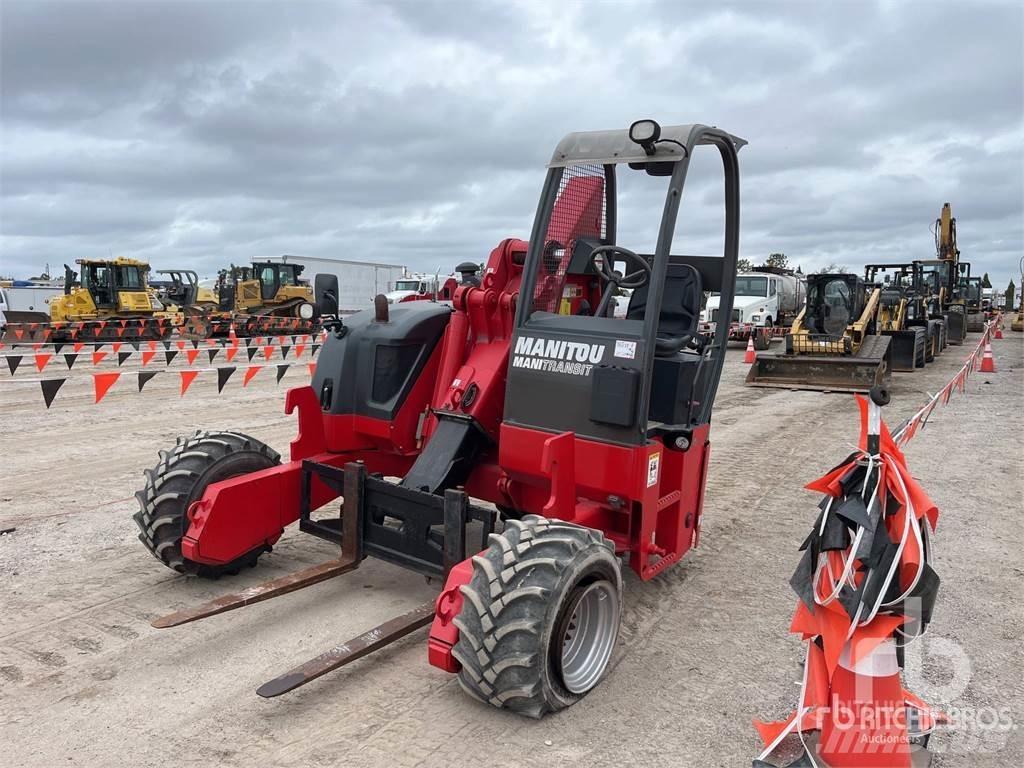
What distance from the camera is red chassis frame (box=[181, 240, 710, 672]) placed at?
3957mm

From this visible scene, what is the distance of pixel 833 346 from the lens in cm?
1722

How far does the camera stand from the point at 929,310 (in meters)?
24.4

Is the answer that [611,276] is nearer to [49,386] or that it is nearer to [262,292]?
[49,386]

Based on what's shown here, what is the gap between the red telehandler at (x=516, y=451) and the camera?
10.7 feet

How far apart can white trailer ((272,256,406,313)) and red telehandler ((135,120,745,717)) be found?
35.4m

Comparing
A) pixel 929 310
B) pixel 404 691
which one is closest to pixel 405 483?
pixel 404 691

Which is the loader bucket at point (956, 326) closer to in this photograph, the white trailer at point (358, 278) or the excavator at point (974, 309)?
the excavator at point (974, 309)

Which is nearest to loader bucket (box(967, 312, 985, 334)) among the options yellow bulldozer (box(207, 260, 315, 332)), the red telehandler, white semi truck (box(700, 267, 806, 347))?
white semi truck (box(700, 267, 806, 347))

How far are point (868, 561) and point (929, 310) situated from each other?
25.1 meters

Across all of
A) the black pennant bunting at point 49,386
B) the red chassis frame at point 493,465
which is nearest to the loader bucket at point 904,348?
the red chassis frame at point 493,465

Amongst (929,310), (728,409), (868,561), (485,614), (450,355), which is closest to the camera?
(868,561)

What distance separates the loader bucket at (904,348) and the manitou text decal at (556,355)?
17683 millimetres

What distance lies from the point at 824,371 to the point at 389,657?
14245 millimetres

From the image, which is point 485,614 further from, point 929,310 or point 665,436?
point 929,310
